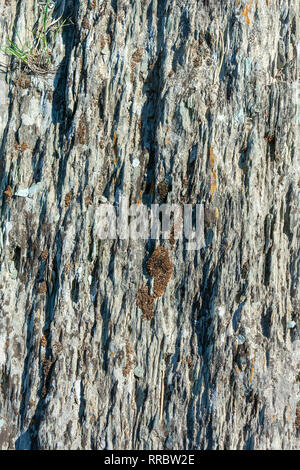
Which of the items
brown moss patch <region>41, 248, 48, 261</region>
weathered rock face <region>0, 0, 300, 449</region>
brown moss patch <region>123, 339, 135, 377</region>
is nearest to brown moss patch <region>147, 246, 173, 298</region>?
weathered rock face <region>0, 0, 300, 449</region>

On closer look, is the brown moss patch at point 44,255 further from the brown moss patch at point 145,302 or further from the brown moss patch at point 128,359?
the brown moss patch at point 128,359

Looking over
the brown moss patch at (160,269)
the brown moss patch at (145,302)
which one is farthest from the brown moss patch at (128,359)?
the brown moss patch at (160,269)

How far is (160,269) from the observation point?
5.46m

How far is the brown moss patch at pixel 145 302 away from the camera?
213 inches

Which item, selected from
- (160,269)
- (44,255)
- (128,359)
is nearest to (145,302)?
(160,269)

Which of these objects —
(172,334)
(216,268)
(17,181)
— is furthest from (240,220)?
(17,181)

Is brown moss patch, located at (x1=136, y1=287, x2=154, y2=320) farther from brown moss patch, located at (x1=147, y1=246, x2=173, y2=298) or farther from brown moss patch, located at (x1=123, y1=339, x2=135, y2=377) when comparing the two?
brown moss patch, located at (x1=123, y1=339, x2=135, y2=377)

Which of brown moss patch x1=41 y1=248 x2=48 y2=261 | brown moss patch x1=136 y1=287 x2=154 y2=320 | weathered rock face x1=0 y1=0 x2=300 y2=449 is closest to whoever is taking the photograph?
weathered rock face x1=0 y1=0 x2=300 y2=449

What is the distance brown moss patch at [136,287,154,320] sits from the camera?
5.41 meters

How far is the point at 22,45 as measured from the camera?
5.98 m

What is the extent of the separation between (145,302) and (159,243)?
0.74 metres

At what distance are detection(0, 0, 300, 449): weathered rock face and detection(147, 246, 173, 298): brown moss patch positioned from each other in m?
0.04

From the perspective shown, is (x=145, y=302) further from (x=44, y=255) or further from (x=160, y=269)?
(x=44, y=255)

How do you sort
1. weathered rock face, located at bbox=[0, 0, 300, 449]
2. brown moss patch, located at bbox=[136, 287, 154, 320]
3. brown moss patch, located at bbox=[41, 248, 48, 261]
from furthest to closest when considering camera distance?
1. brown moss patch, located at bbox=[41, 248, 48, 261]
2. brown moss patch, located at bbox=[136, 287, 154, 320]
3. weathered rock face, located at bbox=[0, 0, 300, 449]
